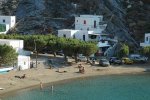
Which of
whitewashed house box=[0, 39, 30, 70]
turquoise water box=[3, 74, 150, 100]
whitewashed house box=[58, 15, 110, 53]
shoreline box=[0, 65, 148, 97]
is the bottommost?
turquoise water box=[3, 74, 150, 100]

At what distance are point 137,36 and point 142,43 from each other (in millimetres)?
7460

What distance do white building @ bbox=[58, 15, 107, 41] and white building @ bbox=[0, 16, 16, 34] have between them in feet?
41.8

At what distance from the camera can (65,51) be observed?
90875 mm

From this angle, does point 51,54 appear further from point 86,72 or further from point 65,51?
point 86,72

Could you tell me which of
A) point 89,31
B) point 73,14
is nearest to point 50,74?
point 89,31

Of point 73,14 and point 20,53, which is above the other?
point 73,14

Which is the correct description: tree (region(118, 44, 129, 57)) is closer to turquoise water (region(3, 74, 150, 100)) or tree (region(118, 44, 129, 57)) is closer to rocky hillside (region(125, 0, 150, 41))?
turquoise water (region(3, 74, 150, 100))

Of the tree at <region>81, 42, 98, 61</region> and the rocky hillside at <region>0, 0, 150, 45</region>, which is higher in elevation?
the rocky hillside at <region>0, 0, 150, 45</region>

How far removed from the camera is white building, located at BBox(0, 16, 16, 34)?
110 m

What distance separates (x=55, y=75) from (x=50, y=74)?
883 millimetres

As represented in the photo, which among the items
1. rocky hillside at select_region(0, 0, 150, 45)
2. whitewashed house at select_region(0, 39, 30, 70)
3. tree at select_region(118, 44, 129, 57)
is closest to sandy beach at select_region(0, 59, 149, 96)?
whitewashed house at select_region(0, 39, 30, 70)

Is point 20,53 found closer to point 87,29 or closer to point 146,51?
point 87,29

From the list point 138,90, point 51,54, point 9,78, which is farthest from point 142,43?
point 9,78

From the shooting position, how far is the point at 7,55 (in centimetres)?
7888
